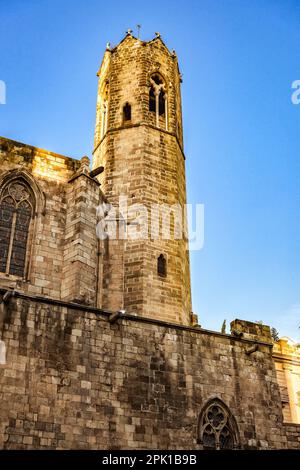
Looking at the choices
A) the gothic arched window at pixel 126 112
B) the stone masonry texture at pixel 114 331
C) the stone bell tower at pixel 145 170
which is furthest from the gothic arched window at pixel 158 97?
the gothic arched window at pixel 126 112

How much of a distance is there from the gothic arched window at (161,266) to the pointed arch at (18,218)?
4.05 m

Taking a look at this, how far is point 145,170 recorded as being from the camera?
19.1 m

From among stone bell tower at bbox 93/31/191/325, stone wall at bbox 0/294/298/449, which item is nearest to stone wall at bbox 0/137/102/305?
stone bell tower at bbox 93/31/191/325

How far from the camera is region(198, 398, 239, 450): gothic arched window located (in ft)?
40.9

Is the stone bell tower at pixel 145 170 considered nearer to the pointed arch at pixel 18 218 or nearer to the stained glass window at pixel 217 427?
the pointed arch at pixel 18 218

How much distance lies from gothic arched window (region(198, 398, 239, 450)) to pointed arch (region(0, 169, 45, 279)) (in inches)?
238

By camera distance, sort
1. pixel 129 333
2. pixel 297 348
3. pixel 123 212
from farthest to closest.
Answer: pixel 297 348, pixel 123 212, pixel 129 333

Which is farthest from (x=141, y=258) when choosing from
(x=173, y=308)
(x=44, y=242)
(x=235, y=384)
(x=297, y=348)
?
(x=297, y=348)

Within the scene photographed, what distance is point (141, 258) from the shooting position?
17.5 m

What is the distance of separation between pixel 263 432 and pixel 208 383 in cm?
180

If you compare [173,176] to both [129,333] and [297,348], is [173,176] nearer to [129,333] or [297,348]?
[129,333]

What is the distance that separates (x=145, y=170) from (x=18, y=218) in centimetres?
497

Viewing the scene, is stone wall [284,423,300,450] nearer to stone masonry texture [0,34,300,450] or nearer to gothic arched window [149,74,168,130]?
stone masonry texture [0,34,300,450]

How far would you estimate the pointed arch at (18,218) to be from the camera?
1545cm
